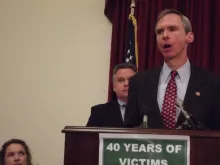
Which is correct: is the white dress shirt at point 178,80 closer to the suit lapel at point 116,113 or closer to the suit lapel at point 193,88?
the suit lapel at point 193,88

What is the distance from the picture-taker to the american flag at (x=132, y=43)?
11.3 feet

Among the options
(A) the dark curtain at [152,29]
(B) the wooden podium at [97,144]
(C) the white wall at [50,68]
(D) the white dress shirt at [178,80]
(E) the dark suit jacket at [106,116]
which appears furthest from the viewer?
(C) the white wall at [50,68]

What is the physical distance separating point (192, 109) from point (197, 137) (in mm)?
380

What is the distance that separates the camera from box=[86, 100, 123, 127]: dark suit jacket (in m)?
2.70

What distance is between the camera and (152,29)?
357cm

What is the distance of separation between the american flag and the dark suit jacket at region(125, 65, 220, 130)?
5.60ft

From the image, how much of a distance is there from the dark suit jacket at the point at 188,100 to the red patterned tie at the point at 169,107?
33 millimetres

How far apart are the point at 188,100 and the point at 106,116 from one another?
1.20 meters

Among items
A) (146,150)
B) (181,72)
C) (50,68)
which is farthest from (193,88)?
(50,68)

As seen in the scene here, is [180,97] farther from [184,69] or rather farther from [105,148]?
[105,148]

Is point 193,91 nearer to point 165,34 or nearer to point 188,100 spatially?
point 188,100

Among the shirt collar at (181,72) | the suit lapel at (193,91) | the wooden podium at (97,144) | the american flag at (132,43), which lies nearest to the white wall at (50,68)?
the american flag at (132,43)

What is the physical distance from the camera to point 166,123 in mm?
1578

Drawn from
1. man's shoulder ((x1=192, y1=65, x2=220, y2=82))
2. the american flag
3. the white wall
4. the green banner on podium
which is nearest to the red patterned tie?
man's shoulder ((x1=192, y1=65, x2=220, y2=82))
